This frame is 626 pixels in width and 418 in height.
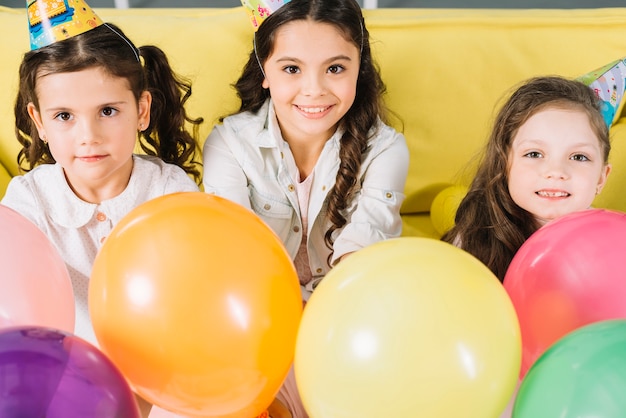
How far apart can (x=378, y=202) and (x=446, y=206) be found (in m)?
0.25

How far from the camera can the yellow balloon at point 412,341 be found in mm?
737

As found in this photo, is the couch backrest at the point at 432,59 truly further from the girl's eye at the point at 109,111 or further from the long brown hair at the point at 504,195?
the girl's eye at the point at 109,111

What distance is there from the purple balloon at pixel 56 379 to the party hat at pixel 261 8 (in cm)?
85

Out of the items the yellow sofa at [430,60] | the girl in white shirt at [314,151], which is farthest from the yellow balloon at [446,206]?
the girl in white shirt at [314,151]

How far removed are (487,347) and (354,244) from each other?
26.1 inches

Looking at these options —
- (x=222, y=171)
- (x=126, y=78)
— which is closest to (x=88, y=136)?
(x=126, y=78)

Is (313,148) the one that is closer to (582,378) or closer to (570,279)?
(570,279)

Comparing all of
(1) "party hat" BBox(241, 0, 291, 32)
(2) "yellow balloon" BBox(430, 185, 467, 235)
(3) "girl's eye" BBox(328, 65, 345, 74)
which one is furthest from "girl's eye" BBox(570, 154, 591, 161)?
(1) "party hat" BBox(241, 0, 291, 32)

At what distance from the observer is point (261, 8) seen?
1.38m

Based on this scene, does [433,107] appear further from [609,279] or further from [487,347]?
[487,347]

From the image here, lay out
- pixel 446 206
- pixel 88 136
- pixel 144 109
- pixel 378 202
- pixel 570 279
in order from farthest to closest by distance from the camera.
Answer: pixel 446 206, pixel 378 202, pixel 144 109, pixel 88 136, pixel 570 279

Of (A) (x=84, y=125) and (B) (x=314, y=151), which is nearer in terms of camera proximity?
(A) (x=84, y=125)

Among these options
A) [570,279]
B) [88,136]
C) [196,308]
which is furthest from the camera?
[88,136]

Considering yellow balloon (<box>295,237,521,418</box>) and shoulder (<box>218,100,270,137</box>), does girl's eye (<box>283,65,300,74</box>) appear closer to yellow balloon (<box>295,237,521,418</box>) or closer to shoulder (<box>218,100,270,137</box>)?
shoulder (<box>218,100,270,137</box>)
